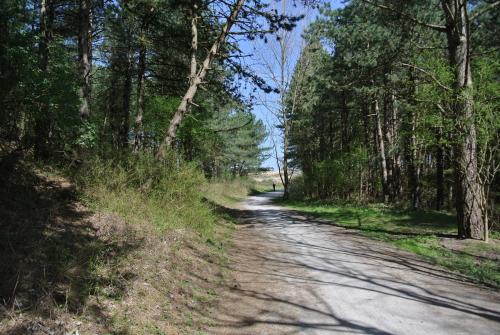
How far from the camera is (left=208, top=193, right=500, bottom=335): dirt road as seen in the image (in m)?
4.68

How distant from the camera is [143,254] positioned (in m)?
6.08

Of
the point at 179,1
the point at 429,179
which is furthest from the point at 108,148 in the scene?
the point at 429,179

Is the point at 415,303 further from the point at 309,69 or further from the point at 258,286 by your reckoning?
the point at 309,69

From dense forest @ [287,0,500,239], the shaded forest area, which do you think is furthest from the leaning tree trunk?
the shaded forest area

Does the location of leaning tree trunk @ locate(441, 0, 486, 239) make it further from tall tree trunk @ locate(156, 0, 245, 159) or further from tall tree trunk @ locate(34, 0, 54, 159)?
tall tree trunk @ locate(34, 0, 54, 159)

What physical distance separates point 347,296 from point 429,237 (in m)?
6.23

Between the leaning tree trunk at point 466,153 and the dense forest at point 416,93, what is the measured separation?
0.03m

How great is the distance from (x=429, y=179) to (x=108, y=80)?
24.5m

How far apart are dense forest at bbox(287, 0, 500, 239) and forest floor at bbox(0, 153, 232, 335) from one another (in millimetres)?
7383

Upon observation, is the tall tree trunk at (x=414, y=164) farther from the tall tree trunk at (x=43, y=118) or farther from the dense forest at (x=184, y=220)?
the tall tree trunk at (x=43, y=118)

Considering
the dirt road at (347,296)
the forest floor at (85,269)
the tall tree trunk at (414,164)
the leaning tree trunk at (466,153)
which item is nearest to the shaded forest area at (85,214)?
the forest floor at (85,269)

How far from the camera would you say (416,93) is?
1112 cm

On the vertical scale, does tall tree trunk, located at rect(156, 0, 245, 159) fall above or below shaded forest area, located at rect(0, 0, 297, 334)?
above

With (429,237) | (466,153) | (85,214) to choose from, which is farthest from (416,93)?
(85,214)
